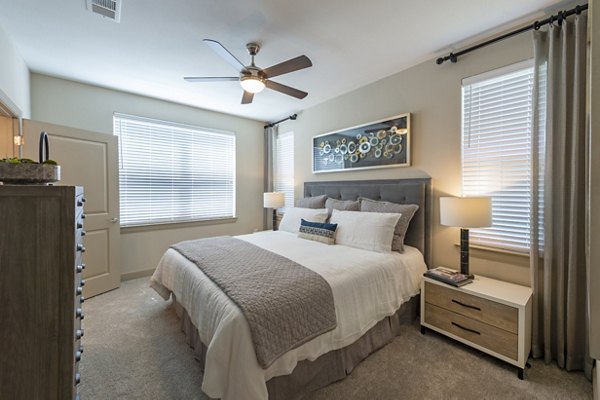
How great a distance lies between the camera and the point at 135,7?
1976mm

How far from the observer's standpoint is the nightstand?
1.83 m

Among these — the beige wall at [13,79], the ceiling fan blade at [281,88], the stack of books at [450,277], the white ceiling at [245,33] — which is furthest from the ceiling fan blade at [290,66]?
the beige wall at [13,79]

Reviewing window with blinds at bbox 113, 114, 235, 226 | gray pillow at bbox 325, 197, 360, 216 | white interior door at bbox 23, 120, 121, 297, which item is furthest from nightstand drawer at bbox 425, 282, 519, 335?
white interior door at bbox 23, 120, 121, 297

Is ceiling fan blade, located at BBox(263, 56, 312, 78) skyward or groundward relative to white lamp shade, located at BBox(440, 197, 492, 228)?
skyward

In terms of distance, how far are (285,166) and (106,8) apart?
10.7ft

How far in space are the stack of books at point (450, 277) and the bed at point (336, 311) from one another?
184 mm

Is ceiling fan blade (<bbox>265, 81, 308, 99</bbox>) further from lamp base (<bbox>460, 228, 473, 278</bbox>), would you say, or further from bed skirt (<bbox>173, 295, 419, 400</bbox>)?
bed skirt (<bbox>173, 295, 419, 400</bbox>)

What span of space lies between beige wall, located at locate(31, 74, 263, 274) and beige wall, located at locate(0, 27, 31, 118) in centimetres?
25

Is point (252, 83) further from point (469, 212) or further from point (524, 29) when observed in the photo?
point (524, 29)

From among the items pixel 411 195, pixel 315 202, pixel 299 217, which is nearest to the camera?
pixel 411 195

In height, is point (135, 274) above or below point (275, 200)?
below

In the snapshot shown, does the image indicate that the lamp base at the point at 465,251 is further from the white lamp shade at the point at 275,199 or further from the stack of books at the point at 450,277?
the white lamp shade at the point at 275,199

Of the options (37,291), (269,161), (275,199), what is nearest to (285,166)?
(269,161)

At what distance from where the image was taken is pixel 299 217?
3.57m
